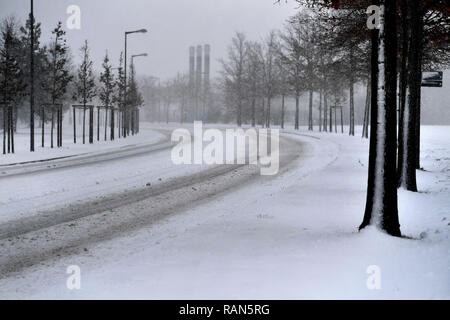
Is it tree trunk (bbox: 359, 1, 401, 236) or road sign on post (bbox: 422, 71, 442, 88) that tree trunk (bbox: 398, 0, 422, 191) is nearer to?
road sign on post (bbox: 422, 71, 442, 88)

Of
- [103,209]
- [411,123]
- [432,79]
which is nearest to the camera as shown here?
[103,209]

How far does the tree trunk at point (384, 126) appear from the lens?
6.21 meters

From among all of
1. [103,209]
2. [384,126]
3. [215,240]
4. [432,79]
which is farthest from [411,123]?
[103,209]

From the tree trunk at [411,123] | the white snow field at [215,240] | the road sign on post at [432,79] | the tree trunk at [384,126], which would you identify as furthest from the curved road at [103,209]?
the road sign on post at [432,79]

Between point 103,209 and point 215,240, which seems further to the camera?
point 103,209

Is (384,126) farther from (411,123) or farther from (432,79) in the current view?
(432,79)

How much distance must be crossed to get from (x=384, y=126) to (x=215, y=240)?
2.97 metres

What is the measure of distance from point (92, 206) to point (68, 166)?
23.5 feet

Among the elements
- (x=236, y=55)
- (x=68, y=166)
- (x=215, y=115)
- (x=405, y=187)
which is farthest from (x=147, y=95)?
(x=405, y=187)

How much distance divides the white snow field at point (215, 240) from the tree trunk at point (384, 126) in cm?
41

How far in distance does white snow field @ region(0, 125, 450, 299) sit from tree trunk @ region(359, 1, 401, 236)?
410 millimetres

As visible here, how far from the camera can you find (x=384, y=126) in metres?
6.26

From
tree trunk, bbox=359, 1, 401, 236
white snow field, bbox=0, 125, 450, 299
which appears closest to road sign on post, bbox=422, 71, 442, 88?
white snow field, bbox=0, 125, 450, 299

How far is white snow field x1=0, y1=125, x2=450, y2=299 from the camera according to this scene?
4535mm
